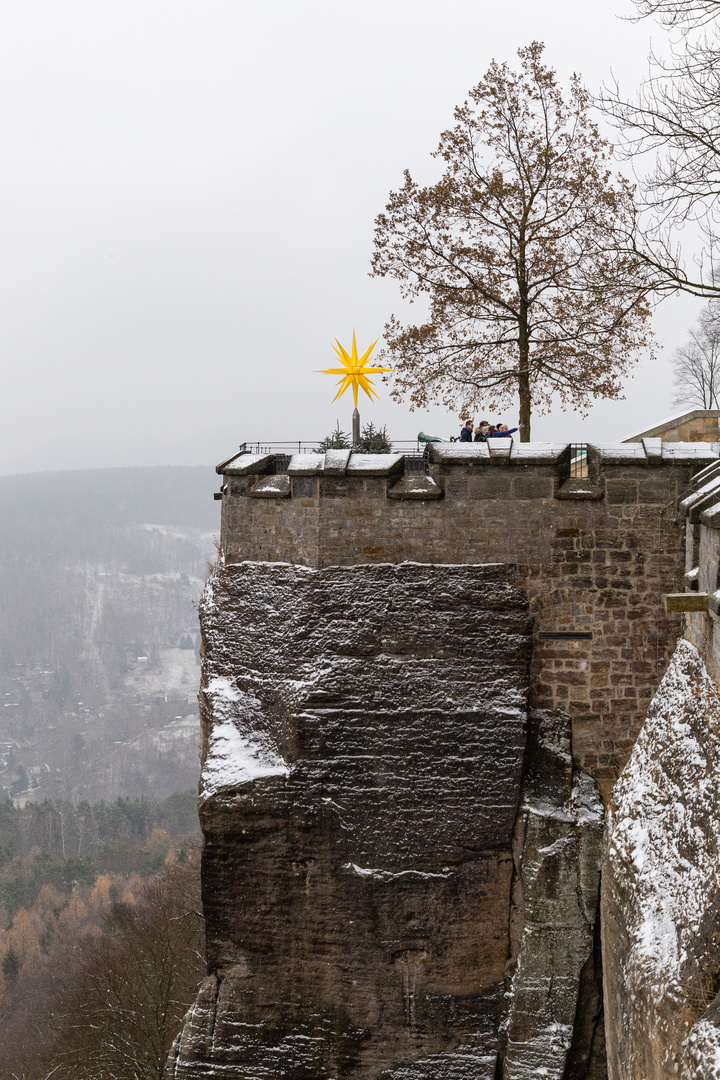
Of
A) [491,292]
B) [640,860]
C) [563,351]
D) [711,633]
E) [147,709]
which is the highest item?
[491,292]

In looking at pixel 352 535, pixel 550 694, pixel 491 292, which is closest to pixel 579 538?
pixel 550 694

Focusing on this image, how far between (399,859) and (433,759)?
1.13 meters

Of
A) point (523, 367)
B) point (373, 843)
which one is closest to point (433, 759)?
point (373, 843)

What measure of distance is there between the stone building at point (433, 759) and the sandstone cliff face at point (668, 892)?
0.94m

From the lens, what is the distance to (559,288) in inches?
432

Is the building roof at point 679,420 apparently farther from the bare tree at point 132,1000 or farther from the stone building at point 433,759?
the bare tree at point 132,1000

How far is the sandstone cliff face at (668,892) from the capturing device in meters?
5.37

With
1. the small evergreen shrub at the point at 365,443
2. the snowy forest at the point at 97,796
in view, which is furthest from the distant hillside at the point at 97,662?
the small evergreen shrub at the point at 365,443

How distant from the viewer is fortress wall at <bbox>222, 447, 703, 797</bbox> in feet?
29.4

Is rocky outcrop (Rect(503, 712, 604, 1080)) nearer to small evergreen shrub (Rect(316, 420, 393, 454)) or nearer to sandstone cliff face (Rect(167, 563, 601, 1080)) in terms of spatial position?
sandstone cliff face (Rect(167, 563, 601, 1080))

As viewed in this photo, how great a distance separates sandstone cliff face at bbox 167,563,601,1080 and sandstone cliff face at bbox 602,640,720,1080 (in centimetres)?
97

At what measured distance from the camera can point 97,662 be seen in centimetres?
15500

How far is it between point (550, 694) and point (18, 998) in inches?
1636

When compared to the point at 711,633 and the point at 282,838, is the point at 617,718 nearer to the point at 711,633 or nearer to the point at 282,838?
the point at 711,633
